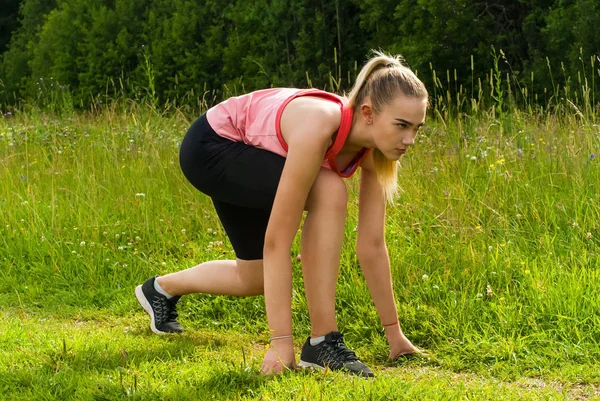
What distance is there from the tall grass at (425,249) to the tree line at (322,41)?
5.59 meters

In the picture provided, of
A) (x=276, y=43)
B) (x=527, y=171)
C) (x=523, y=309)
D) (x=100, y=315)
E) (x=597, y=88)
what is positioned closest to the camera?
(x=523, y=309)

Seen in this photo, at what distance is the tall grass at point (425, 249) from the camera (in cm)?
369

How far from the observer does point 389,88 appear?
10.2 feet

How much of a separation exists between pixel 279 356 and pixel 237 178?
75 centimetres

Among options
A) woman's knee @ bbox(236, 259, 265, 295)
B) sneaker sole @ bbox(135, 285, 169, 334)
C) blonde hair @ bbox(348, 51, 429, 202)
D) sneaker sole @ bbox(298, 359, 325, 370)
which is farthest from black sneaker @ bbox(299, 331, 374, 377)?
sneaker sole @ bbox(135, 285, 169, 334)

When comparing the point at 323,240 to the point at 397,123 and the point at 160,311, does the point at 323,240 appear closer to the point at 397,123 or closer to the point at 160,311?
the point at 397,123

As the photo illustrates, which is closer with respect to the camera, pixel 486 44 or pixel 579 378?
pixel 579 378

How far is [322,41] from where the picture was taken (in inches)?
674

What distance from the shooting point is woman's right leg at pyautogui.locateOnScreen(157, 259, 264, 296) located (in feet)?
12.2

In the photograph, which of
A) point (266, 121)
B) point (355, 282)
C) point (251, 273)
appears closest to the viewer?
point (266, 121)

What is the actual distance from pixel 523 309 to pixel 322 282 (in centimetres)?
117

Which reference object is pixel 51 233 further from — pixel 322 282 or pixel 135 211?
pixel 322 282

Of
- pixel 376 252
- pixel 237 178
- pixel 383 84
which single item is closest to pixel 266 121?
pixel 237 178

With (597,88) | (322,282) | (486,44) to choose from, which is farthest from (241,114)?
(486,44)
